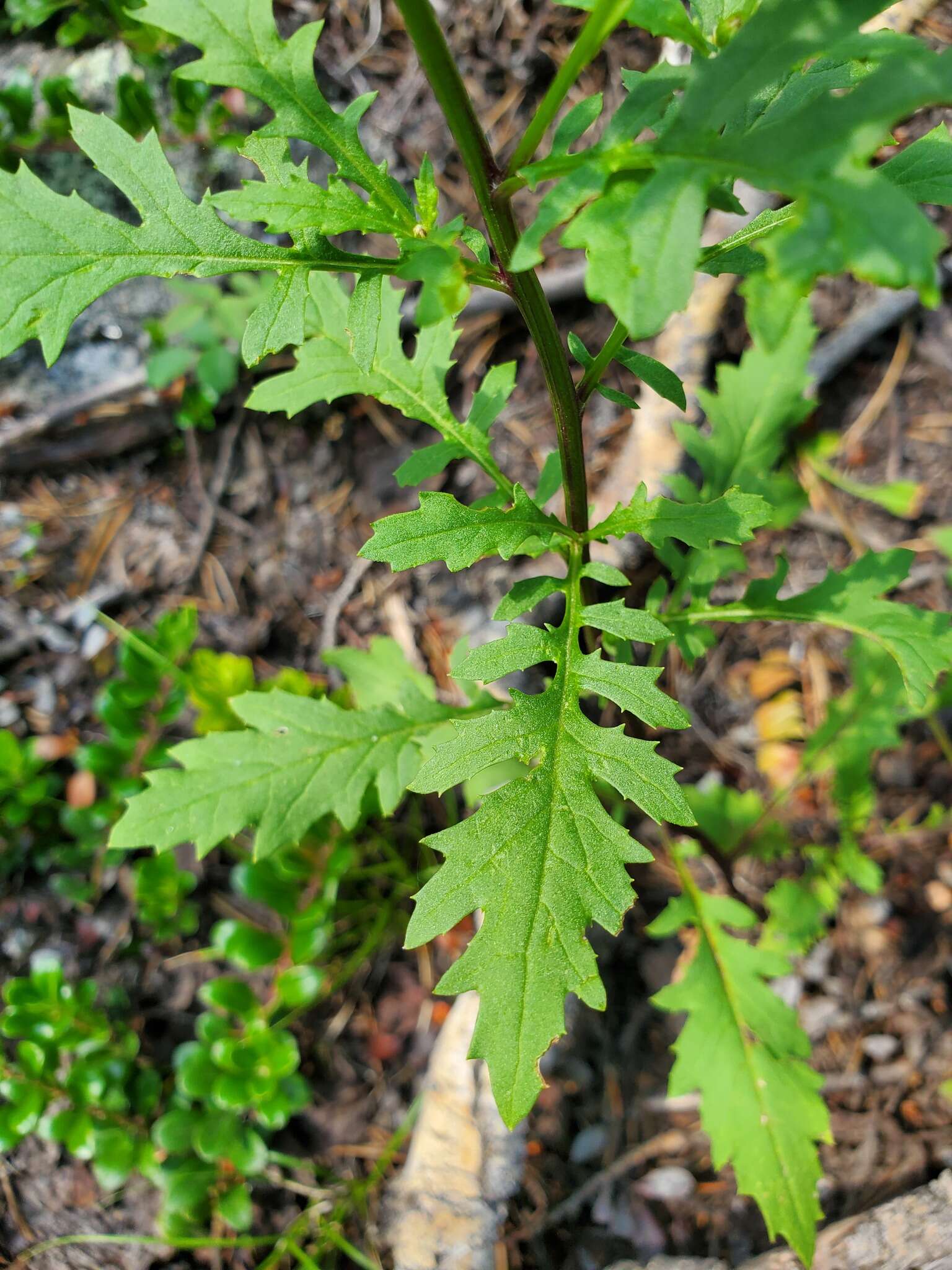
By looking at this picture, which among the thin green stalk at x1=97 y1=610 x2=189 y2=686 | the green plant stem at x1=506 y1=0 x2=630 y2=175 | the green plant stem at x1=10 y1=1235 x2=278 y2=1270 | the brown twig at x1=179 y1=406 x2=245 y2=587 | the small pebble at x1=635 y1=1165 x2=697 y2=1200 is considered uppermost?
the green plant stem at x1=506 y1=0 x2=630 y2=175

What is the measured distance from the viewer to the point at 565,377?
140 centimetres

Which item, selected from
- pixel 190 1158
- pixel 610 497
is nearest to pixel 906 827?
pixel 610 497

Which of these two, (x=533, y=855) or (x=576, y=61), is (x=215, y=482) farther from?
(x=576, y=61)

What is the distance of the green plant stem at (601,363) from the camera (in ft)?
4.53

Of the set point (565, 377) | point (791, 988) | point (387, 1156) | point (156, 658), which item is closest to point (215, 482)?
point (156, 658)

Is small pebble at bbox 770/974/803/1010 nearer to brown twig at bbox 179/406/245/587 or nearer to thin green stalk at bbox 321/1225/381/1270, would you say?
thin green stalk at bbox 321/1225/381/1270

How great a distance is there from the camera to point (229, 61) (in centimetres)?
123

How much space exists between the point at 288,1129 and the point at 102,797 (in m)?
1.21

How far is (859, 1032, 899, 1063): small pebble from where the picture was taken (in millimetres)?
2656

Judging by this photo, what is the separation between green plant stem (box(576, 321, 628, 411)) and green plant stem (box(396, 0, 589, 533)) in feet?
0.10

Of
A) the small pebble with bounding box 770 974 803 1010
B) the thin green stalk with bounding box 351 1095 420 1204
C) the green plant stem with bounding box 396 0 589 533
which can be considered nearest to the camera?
the green plant stem with bounding box 396 0 589 533

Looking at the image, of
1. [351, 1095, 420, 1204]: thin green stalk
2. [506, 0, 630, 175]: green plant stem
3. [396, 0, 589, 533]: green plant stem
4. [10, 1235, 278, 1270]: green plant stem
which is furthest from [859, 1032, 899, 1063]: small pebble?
[506, 0, 630, 175]: green plant stem

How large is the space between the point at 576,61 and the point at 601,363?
1.52 ft

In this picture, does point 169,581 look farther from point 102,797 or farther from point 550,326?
point 550,326
